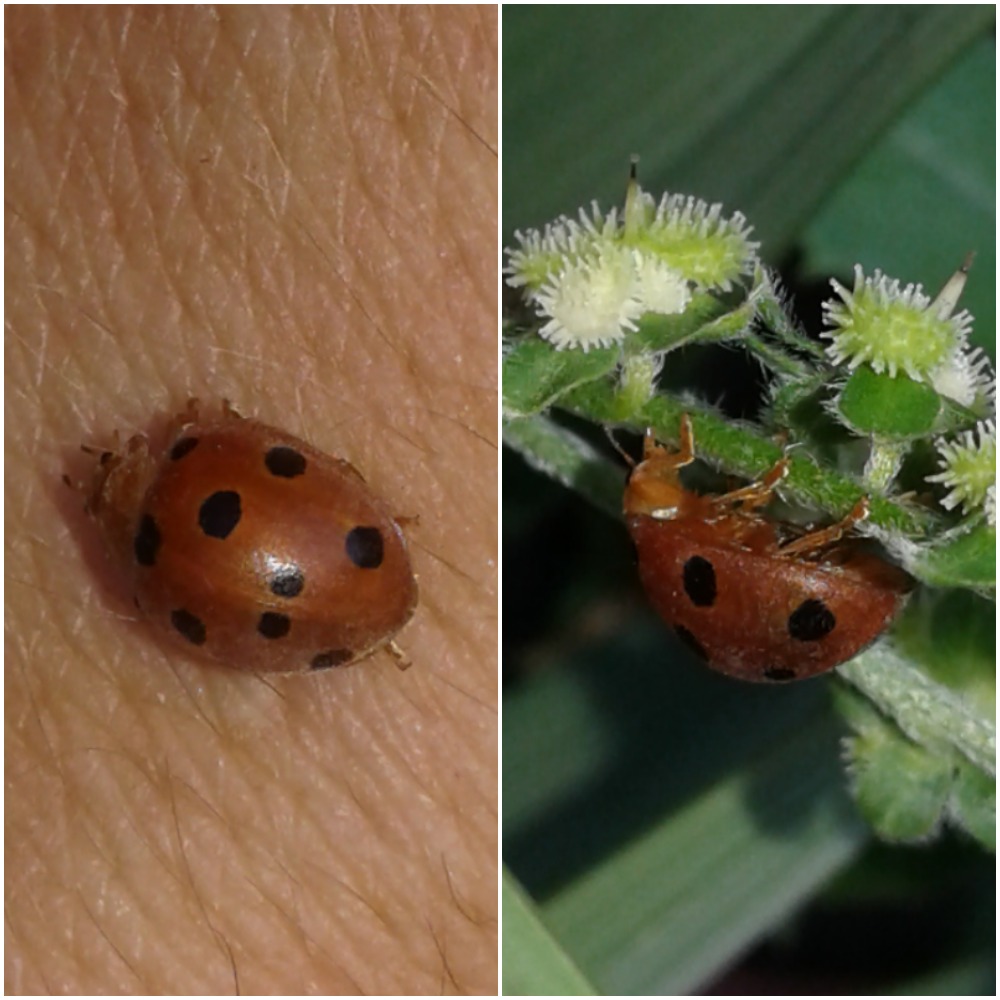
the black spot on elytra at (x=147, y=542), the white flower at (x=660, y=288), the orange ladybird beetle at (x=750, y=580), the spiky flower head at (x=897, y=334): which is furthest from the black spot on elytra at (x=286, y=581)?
the spiky flower head at (x=897, y=334)

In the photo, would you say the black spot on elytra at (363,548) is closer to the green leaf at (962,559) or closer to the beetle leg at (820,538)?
the beetle leg at (820,538)

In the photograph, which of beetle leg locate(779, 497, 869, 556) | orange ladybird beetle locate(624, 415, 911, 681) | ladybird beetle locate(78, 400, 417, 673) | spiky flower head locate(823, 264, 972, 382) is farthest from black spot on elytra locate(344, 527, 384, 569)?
spiky flower head locate(823, 264, 972, 382)

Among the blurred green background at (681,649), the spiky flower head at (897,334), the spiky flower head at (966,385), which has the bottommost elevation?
the blurred green background at (681,649)

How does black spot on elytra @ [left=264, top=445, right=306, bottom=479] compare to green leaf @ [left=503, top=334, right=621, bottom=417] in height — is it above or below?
below

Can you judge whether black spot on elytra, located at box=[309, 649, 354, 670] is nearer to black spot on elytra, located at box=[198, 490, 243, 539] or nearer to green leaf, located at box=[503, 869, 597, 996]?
black spot on elytra, located at box=[198, 490, 243, 539]

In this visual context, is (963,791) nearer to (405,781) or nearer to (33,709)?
(405,781)

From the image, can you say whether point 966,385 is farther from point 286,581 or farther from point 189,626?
point 189,626

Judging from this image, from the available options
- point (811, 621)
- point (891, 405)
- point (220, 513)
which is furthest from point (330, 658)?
point (891, 405)
